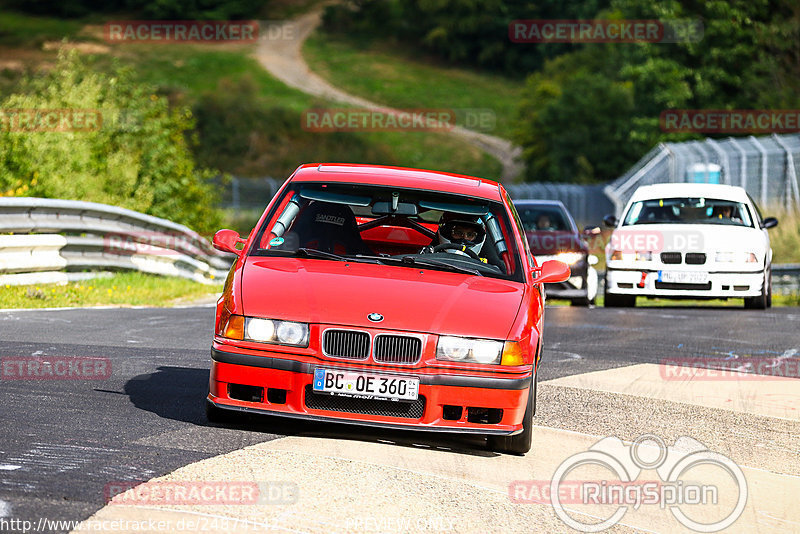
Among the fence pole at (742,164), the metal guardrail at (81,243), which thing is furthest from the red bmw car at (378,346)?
the fence pole at (742,164)

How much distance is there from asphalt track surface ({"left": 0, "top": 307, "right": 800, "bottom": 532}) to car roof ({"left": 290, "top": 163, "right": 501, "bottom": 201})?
151 centimetres

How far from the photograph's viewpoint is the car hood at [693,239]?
16938 mm

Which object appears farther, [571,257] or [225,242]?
[571,257]

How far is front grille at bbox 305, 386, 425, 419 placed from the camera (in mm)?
6754

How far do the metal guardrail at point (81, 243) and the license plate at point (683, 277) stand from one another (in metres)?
7.21

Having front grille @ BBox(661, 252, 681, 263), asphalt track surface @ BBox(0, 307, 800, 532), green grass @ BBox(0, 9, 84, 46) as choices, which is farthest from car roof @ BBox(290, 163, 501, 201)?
green grass @ BBox(0, 9, 84, 46)

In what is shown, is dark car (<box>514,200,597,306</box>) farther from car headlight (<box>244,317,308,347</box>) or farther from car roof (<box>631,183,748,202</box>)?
car headlight (<box>244,317,308,347</box>)

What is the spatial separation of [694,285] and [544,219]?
3.51 meters

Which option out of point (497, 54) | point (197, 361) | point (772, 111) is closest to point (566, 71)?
point (497, 54)

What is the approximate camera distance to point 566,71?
8506 cm

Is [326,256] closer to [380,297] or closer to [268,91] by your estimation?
[380,297]

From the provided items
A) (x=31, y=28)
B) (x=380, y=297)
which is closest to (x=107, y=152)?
(x=380, y=297)

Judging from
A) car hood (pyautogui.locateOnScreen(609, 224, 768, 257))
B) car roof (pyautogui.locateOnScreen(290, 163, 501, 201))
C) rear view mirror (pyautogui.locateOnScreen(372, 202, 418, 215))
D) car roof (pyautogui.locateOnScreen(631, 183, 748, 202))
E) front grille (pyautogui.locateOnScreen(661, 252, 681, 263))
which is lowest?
front grille (pyautogui.locateOnScreen(661, 252, 681, 263))

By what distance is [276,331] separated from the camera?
22.4 feet
